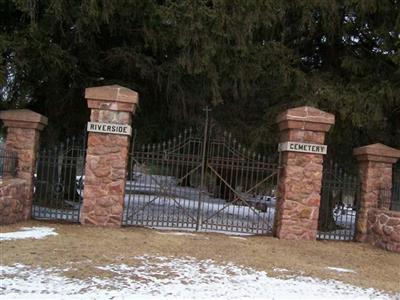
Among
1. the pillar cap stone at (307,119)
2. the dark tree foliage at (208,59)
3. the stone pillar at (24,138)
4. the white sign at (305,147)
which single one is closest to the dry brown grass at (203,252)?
the stone pillar at (24,138)

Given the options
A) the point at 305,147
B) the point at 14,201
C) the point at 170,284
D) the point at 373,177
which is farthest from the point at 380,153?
the point at 14,201

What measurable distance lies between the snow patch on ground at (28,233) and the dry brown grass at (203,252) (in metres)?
0.20

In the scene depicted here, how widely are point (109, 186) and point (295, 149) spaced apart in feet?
12.1

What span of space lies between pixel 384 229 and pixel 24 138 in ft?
23.6

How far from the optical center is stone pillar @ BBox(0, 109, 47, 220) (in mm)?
11250

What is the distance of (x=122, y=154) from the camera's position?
11.2m

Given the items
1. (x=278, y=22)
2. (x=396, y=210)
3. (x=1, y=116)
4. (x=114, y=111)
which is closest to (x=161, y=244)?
(x=114, y=111)

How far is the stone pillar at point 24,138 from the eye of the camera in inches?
443

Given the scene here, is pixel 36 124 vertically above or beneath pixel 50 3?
beneath

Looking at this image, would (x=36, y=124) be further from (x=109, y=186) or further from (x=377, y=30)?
(x=377, y=30)

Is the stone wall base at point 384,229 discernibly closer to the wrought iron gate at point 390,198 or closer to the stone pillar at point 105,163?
the wrought iron gate at point 390,198

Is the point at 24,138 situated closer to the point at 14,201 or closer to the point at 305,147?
the point at 14,201

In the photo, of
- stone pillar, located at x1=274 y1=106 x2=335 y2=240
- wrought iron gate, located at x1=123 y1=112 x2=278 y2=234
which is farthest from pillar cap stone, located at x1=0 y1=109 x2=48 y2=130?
stone pillar, located at x1=274 y1=106 x2=335 y2=240

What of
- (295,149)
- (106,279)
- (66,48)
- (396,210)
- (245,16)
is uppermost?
(245,16)
